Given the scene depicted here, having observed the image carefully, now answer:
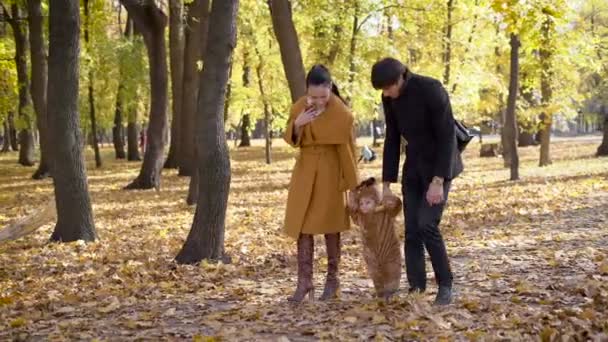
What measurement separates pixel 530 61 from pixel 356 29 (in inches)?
251

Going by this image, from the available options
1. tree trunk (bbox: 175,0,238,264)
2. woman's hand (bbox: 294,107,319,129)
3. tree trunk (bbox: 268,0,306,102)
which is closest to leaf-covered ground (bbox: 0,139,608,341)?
tree trunk (bbox: 175,0,238,264)

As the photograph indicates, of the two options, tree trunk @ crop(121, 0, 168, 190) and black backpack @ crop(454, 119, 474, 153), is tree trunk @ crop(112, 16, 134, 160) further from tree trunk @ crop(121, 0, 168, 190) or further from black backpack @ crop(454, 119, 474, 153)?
black backpack @ crop(454, 119, 474, 153)

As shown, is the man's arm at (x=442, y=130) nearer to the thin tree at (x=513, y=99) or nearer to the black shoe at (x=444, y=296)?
the black shoe at (x=444, y=296)

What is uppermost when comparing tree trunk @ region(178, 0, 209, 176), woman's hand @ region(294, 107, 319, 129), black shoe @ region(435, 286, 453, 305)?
tree trunk @ region(178, 0, 209, 176)

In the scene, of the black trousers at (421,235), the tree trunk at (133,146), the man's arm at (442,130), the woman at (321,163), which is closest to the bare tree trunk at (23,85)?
the tree trunk at (133,146)

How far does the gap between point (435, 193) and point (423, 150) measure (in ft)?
1.25

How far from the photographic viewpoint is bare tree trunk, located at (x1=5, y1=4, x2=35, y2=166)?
22859 millimetres

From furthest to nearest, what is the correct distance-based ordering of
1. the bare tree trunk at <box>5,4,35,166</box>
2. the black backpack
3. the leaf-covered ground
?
the bare tree trunk at <box>5,4,35,166</box>
the black backpack
the leaf-covered ground

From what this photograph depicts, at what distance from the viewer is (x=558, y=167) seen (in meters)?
21.8

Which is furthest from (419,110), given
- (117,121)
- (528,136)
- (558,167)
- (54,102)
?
(528,136)

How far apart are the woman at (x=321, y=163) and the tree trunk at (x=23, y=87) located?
55.9ft

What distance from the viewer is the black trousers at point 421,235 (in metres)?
5.50

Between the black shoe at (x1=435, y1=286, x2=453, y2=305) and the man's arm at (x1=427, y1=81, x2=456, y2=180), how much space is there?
0.94 metres

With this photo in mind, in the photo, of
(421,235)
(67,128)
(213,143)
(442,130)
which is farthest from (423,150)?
(67,128)
